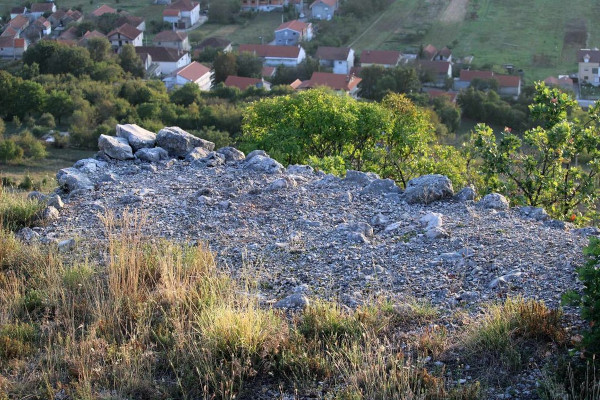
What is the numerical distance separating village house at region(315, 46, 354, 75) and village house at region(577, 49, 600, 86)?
15.2m

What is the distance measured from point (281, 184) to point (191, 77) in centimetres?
3901

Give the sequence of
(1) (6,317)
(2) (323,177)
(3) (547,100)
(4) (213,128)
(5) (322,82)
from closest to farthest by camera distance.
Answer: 1. (1) (6,317)
2. (2) (323,177)
3. (3) (547,100)
4. (4) (213,128)
5. (5) (322,82)

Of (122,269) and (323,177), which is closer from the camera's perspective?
(122,269)

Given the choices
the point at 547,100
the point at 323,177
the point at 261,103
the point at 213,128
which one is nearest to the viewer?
the point at 323,177

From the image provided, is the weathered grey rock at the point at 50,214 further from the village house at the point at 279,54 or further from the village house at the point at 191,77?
the village house at the point at 279,54

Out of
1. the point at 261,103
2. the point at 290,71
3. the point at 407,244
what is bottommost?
the point at 290,71

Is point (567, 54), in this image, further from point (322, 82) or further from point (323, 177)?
point (323, 177)

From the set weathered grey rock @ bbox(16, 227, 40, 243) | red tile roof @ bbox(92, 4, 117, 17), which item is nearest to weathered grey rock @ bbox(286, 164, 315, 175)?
weathered grey rock @ bbox(16, 227, 40, 243)

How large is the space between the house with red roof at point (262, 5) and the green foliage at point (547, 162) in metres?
60.0

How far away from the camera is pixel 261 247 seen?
23.3ft

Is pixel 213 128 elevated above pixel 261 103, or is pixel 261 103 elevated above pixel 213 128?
pixel 261 103

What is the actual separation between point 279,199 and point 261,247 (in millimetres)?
1432

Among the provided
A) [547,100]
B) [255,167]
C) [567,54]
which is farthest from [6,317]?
[567,54]

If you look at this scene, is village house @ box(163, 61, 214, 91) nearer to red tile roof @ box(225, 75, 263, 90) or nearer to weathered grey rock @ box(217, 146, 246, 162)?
red tile roof @ box(225, 75, 263, 90)
